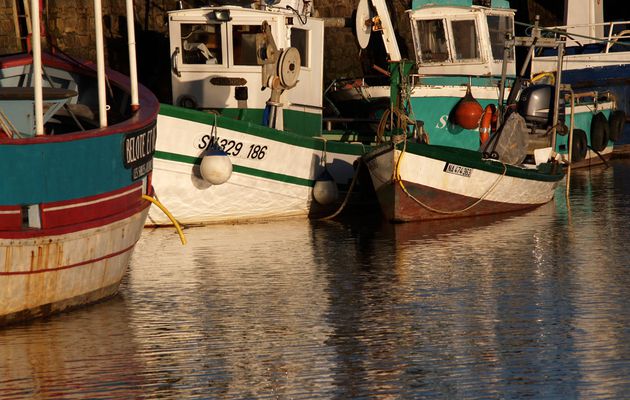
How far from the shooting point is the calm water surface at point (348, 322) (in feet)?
27.7

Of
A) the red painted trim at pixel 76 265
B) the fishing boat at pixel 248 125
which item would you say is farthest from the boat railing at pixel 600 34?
the red painted trim at pixel 76 265

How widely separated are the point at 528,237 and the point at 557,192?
549 cm

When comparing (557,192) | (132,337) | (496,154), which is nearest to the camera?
(132,337)

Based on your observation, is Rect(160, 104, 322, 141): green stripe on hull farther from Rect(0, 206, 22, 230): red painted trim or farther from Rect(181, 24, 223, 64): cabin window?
Rect(0, 206, 22, 230): red painted trim

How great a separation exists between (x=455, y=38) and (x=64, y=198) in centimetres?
1341

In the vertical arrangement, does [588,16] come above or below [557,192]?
above

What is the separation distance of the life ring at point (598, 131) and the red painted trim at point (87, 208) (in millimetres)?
15590

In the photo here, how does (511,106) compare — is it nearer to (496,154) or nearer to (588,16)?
(496,154)

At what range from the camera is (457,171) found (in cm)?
1639

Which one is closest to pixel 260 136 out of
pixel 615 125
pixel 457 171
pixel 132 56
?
pixel 457 171

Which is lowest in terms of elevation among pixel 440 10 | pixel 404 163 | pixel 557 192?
pixel 557 192

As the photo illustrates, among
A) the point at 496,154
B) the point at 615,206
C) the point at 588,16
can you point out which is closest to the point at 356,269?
the point at 496,154

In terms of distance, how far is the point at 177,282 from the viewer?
40.7ft

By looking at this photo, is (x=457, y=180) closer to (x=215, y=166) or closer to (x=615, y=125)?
(x=215, y=166)
